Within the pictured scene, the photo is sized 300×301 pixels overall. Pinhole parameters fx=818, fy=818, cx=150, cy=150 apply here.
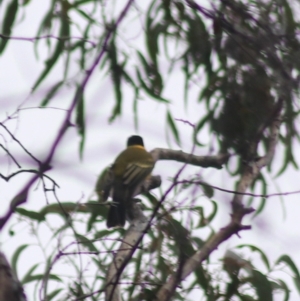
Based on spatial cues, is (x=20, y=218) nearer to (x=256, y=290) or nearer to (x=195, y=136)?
(x=256, y=290)

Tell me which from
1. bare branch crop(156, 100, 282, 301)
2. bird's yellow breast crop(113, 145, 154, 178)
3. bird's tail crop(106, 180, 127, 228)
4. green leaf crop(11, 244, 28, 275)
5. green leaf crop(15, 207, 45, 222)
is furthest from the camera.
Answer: bird's yellow breast crop(113, 145, 154, 178)

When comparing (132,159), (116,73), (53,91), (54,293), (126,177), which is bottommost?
(54,293)

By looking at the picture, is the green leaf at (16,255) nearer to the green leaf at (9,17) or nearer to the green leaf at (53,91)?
the green leaf at (9,17)

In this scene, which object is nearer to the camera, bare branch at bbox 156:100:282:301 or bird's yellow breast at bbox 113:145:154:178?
bare branch at bbox 156:100:282:301

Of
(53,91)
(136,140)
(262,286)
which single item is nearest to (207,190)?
(53,91)

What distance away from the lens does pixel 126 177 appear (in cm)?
347

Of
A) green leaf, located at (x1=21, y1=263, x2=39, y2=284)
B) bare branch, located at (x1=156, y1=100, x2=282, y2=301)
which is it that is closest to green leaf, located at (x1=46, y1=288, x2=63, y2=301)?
green leaf, located at (x1=21, y1=263, x2=39, y2=284)

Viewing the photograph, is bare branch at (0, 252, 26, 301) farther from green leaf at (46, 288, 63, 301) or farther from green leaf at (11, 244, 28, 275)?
green leaf at (46, 288, 63, 301)

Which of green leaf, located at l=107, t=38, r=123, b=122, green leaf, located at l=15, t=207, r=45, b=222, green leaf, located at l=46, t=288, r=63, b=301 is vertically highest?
green leaf, located at l=107, t=38, r=123, b=122

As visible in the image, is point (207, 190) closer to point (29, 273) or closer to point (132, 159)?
point (29, 273)

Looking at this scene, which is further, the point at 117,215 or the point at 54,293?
the point at 117,215

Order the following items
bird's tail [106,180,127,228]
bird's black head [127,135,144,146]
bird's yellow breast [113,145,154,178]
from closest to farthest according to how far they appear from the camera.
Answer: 1. bird's tail [106,180,127,228]
2. bird's yellow breast [113,145,154,178]
3. bird's black head [127,135,144,146]

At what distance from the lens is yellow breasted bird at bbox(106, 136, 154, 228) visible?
9.19ft

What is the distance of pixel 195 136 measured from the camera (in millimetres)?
1621
